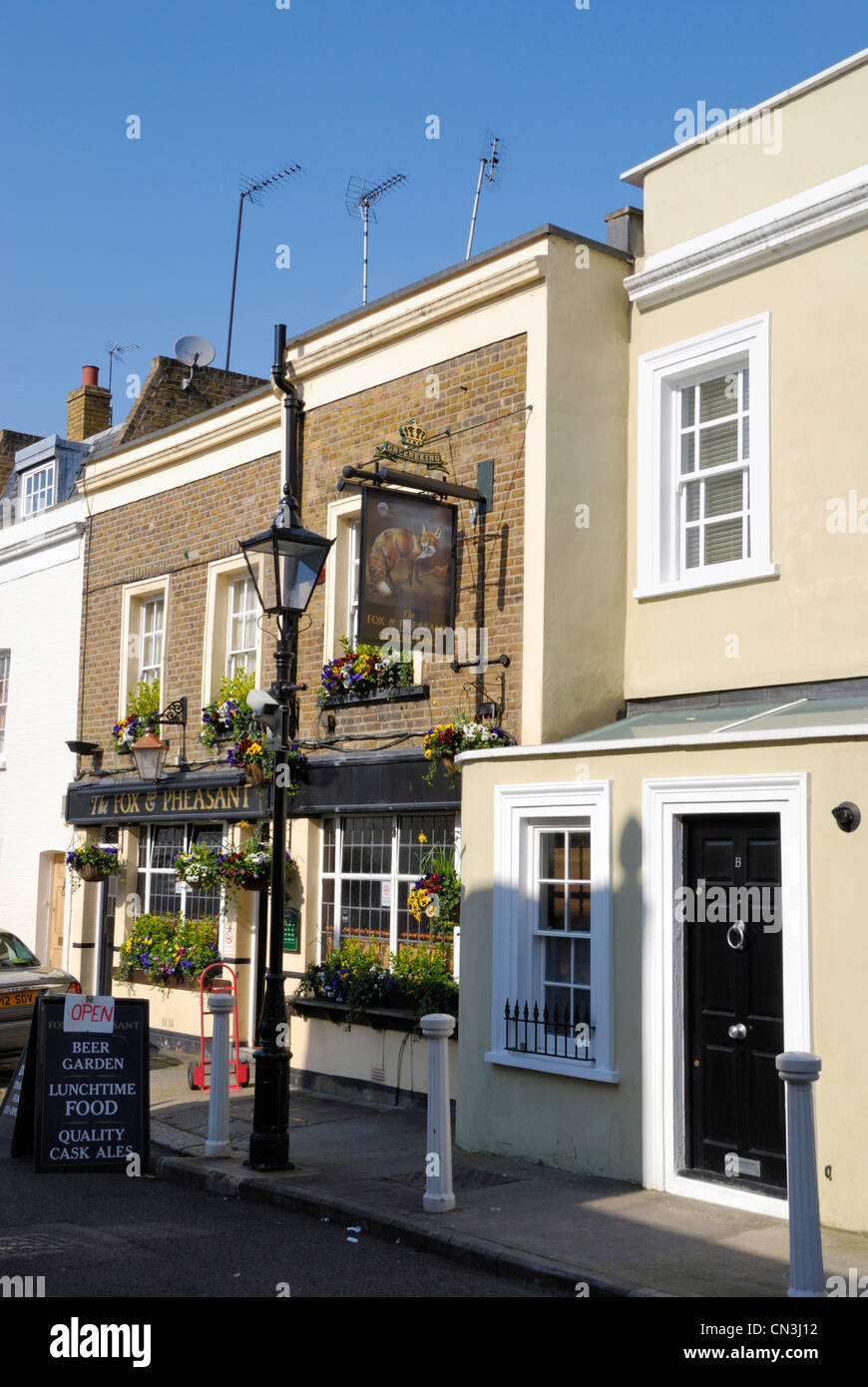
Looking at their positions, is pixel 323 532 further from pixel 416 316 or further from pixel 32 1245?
pixel 32 1245

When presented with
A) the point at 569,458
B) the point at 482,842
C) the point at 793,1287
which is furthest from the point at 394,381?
the point at 793,1287

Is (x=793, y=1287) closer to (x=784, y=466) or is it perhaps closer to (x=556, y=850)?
(x=556, y=850)

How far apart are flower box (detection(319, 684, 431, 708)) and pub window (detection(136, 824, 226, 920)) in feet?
8.94

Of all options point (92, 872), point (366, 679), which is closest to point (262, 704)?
point (366, 679)

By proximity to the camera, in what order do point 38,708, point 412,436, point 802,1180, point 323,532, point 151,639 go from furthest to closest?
point 38,708, point 151,639, point 323,532, point 412,436, point 802,1180

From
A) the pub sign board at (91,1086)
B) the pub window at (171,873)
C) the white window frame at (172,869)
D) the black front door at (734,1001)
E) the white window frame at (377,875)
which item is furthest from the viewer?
the pub window at (171,873)

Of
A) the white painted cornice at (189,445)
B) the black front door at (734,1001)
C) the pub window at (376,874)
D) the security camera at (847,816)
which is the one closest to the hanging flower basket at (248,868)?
the pub window at (376,874)

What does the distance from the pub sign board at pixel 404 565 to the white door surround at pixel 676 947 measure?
291 cm

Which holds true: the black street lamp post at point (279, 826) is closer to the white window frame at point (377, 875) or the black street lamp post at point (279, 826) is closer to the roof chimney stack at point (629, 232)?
the white window frame at point (377, 875)

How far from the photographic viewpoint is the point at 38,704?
18719 mm

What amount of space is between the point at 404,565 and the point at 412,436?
1.47m

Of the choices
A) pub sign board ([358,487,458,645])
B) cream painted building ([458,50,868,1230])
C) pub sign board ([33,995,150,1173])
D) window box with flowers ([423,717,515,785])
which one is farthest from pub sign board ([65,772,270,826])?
cream painted building ([458,50,868,1230])

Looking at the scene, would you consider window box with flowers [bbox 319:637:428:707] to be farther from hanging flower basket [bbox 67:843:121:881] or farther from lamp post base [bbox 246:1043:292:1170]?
hanging flower basket [bbox 67:843:121:881]

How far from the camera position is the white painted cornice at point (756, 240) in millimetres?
9625
